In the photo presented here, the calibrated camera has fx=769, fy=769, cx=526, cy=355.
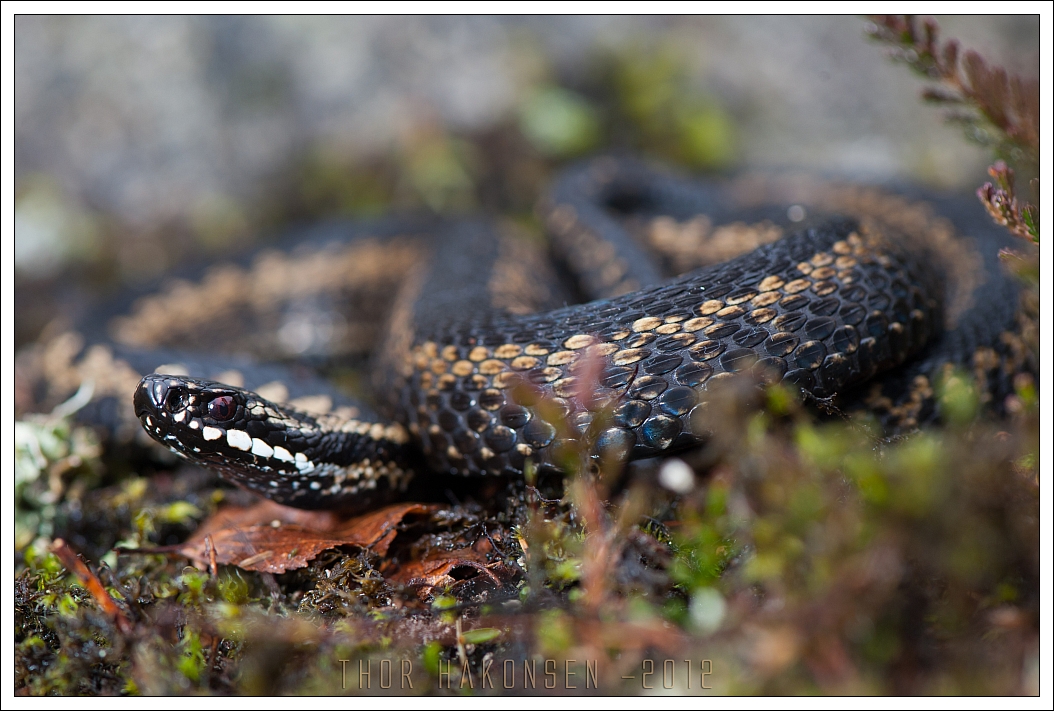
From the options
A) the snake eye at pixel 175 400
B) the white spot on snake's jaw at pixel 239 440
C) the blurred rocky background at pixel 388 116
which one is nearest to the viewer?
the snake eye at pixel 175 400

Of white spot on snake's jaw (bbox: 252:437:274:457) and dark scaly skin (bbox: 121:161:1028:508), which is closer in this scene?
dark scaly skin (bbox: 121:161:1028:508)

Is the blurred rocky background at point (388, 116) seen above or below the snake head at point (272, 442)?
above

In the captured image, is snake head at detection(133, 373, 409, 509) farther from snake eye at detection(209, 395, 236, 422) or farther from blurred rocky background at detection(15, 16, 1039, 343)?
blurred rocky background at detection(15, 16, 1039, 343)

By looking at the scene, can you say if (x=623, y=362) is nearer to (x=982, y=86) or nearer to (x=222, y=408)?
(x=222, y=408)

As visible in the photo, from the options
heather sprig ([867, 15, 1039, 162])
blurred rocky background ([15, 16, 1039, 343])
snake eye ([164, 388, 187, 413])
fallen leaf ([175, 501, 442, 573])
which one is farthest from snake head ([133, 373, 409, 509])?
blurred rocky background ([15, 16, 1039, 343])

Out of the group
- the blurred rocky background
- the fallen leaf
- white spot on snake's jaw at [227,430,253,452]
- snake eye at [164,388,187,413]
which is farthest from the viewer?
the blurred rocky background

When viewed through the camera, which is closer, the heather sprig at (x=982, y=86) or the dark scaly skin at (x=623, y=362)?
the dark scaly skin at (x=623, y=362)

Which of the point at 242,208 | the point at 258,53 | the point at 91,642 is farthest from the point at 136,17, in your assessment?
the point at 91,642

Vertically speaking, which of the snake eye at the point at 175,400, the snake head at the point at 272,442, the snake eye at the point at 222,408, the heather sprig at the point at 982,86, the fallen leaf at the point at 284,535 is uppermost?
the heather sprig at the point at 982,86

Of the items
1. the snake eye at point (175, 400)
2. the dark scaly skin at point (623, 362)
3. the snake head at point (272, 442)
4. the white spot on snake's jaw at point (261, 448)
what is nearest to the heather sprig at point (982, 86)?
the dark scaly skin at point (623, 362)

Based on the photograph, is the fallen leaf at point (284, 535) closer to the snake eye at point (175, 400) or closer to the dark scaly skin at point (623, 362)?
the dark scaly skin at point (623, 362)
